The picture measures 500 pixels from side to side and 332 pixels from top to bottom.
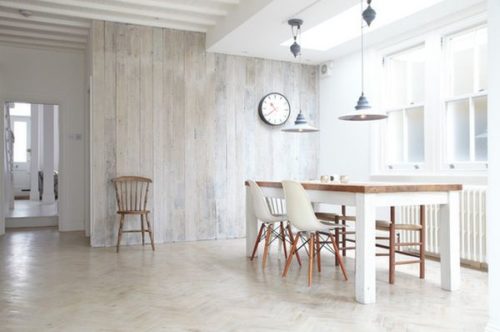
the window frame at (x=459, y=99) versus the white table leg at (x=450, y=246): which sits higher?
the window frame at (x=459, y=99)

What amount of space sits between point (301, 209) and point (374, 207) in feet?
2.34

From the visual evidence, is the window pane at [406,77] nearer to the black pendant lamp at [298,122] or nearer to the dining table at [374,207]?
the black pendant lamp at [298,122]

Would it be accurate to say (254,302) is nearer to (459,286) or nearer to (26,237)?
(459,286)

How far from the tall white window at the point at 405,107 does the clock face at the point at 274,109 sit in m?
1.62

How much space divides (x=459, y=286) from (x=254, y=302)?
182cm

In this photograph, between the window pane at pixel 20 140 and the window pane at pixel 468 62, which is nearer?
the window pane at pixel 468 62

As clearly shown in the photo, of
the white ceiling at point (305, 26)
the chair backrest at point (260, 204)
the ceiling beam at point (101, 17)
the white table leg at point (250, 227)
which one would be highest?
the ceiling beam at point (101, 17)

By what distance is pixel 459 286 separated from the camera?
380 cm

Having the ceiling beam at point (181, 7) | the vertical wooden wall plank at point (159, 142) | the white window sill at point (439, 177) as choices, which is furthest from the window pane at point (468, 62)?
the vertical wooden wall plank at point (159, 142)

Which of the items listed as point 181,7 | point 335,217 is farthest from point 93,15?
point 335,217

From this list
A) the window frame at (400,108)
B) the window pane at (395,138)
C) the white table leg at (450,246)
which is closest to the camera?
the white table leg at (450,246)

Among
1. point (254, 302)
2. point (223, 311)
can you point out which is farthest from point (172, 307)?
point (254, 302)

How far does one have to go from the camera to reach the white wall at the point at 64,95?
722 cm

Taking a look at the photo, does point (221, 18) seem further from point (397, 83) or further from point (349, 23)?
point (397, 83)
